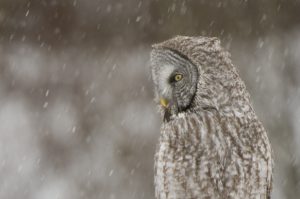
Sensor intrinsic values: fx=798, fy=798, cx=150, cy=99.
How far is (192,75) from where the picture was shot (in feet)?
14.0

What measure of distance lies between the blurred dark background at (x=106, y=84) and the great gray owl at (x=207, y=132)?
5.26 meters

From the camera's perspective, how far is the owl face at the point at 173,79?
4.29m

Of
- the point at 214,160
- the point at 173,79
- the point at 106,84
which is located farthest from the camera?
the point at 106,84

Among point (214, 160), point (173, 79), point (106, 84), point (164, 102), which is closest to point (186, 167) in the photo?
point (214, 160)

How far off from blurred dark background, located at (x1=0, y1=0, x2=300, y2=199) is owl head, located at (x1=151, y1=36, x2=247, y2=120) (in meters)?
5.26

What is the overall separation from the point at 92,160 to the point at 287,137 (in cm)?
249

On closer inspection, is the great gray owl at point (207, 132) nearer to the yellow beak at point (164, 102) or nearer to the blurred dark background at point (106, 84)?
the yellow beak at point (164, 102)

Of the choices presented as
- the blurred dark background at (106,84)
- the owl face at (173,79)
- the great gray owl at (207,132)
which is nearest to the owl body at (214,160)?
the great gray owl at (207,132)

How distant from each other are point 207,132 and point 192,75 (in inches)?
12.4

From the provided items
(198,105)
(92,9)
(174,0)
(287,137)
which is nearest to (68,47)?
(92,9)

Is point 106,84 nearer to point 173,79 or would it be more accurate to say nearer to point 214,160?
point 173,79

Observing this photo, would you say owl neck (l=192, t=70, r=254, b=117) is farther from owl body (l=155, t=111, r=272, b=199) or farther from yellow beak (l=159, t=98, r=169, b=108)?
yellow beak (l=159, t=98, r=169, b=108)

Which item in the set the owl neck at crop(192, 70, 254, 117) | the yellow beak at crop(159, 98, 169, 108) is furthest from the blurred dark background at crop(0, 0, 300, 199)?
the owl neck at crop(192, 70, 254, 117)

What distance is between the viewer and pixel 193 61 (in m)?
4.23
